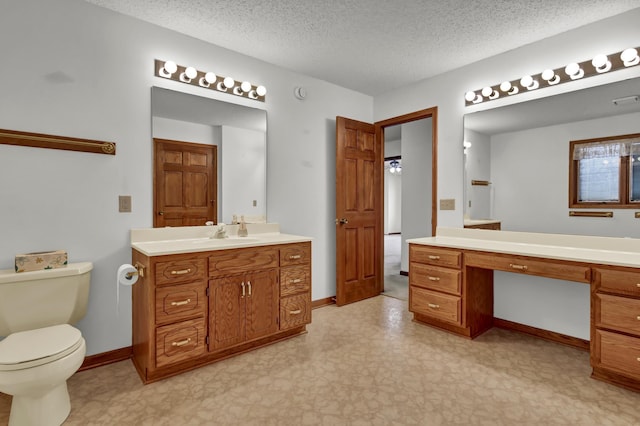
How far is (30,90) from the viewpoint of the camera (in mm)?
2055

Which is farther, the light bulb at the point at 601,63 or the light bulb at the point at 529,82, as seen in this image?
the light bulb at the point at 529,82

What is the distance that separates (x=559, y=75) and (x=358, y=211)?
2158 millimetres

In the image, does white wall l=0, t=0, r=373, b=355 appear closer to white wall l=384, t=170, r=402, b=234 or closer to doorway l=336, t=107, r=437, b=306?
doorway l=336, t=107, r=437, b=306

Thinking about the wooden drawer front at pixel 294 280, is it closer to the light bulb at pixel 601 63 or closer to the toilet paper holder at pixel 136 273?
the toilet paper holder at pixel 136 273

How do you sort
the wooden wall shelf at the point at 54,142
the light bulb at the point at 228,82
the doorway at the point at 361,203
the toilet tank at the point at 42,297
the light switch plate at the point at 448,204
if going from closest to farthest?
the toilet tank at the point at 42,297, the wooden wall shelf at the point at 54,142, the light bulb at the point at 228,82, the light switch plate at the point at 448,204, the doorway at the point at 361,203

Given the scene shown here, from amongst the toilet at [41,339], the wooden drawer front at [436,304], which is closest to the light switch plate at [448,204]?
the wooden drawer front at [436,304]

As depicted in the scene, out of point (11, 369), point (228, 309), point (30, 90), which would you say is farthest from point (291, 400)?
point (30, 90)

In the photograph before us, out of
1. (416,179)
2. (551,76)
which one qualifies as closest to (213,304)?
(551,76)

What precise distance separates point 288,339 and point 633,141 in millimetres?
2913

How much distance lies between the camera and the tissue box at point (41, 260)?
1.92 metres

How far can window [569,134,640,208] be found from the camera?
227 cm

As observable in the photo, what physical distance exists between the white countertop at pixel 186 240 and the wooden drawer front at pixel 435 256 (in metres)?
1.05

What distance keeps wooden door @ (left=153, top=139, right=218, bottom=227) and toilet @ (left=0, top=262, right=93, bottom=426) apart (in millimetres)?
660

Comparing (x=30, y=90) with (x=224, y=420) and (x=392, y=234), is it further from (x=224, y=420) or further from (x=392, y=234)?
(x=392, y=234)
